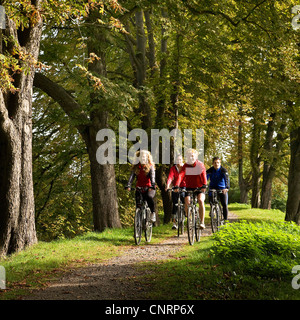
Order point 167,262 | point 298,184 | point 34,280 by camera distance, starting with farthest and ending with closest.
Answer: point 298,184 < point 167,262 < point 34,280

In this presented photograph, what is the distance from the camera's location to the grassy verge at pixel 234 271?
16.7ft

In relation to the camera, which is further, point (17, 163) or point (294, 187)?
point (294, 187)

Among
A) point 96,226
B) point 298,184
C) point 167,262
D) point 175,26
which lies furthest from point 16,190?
point 298,184

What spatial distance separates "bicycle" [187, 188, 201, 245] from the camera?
9.34m

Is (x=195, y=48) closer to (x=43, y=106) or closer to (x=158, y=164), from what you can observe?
(x=158, y=164)

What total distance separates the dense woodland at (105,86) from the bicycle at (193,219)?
3.64 m

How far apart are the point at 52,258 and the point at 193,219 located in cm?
357

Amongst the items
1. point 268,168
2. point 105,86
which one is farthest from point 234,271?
point 268,168

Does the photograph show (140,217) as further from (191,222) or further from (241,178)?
(241,178)

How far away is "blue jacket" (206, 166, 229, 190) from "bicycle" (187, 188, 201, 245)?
3.80 feet

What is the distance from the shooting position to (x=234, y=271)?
5.93 meters

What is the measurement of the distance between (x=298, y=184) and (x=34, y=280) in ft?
39.2
